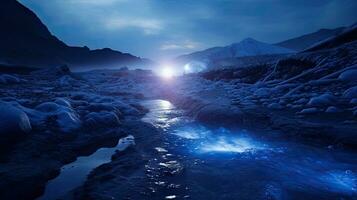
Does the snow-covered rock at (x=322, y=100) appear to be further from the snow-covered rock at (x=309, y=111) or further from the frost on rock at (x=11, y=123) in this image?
the frost on rock at (x=11, y=123)

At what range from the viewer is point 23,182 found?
2592 mm

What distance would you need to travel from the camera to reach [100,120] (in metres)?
5.37

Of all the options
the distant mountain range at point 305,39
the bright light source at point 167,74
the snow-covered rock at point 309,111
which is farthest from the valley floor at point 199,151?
the distant mountain range at point 305,39

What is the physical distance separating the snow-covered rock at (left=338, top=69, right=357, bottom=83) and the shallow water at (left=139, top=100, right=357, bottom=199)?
392 centimetres

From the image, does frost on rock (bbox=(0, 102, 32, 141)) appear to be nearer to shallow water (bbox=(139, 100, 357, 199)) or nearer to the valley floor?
the valley floor

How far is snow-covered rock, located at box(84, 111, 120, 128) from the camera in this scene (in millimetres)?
5117

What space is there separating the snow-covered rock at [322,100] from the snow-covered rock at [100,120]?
4.20 m

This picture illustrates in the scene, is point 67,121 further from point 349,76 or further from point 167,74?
point 167,74

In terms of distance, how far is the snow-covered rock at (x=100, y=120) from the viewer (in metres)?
5.12

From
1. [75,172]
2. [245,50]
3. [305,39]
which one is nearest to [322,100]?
[75,172]

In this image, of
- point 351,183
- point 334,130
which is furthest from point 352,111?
point 351,183

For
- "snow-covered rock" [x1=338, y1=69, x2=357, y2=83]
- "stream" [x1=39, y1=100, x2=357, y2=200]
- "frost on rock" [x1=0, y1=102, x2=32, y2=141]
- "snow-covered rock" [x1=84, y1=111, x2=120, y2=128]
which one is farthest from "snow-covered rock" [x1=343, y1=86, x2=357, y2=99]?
"frost on rock" [x1=0, y1=102, x2=32, y2=141]

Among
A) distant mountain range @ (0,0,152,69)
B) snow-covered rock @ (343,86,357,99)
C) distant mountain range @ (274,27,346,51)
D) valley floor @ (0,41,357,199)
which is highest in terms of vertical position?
distant mountain range @ (274,27,346,51)

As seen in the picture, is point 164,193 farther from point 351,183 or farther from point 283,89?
point 283,89
